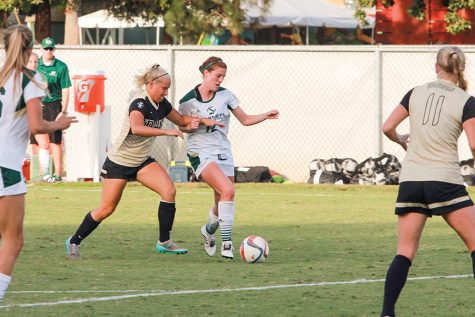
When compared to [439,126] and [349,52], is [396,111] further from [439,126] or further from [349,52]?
[349,52]

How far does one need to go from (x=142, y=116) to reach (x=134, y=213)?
18.0 feet

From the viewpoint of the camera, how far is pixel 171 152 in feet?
77.7

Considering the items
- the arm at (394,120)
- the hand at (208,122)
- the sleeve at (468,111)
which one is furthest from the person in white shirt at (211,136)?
the sleeve at (468,111)

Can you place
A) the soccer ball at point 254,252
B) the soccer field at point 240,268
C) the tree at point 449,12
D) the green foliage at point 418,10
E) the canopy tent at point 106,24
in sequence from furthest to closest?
the green foliage at point 418,10
the canopy tent at point 106,24
the tree at point 449,12
the soccer ball at point 254,252
the soccer field at point 240,268

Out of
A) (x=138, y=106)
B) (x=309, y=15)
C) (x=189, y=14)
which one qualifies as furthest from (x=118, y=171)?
(x=309, y=15)

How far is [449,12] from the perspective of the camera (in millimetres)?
35938

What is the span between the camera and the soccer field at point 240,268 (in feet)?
30.9

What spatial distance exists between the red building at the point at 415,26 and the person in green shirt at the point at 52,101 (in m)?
18.5

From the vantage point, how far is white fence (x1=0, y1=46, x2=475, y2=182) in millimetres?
23188

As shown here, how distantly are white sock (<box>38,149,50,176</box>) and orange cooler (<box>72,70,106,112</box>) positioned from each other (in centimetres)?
127

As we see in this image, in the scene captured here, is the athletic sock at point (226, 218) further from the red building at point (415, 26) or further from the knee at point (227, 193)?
the red building at point (415, 26)

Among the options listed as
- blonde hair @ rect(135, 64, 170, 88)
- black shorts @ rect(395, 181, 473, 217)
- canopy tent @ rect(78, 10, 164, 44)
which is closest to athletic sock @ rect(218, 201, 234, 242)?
blonde hair @ rect(135, 64, 170, 88)

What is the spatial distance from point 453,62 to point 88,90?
14.2m

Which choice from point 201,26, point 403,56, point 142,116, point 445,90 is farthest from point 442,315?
point 201,26
